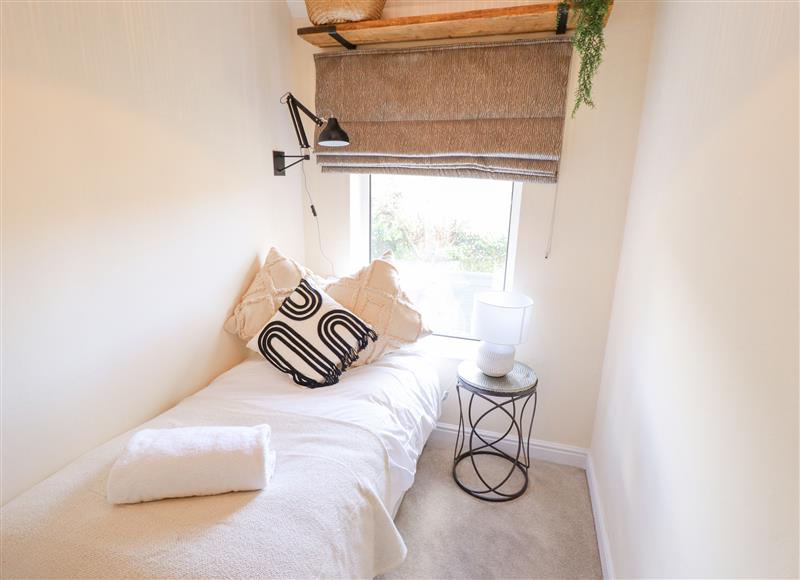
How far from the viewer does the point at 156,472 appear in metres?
1.05

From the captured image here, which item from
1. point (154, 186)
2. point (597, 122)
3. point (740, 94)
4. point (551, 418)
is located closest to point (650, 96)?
point (597, 122)

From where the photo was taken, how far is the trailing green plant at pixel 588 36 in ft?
4.97

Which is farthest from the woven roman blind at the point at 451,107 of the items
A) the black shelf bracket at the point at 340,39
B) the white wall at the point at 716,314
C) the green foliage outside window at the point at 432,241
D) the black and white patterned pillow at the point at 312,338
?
the black and white patterned pillow at the point at 312,338

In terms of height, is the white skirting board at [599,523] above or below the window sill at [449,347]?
below

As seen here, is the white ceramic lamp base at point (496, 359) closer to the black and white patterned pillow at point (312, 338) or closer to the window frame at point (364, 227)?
the window frame at point (364, 227)

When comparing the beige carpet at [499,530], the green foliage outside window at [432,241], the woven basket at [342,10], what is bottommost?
the beige carpet at [499,530]

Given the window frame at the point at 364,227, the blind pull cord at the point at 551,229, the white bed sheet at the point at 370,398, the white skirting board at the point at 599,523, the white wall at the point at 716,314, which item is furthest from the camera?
the window frame at the point at 364,227

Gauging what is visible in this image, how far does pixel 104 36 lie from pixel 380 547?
176 centimetres

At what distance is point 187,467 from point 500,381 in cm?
A: 132

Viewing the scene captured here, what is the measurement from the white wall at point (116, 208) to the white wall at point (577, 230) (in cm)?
64

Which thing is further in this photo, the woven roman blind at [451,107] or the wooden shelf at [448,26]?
the woven roman blind at [451,107]

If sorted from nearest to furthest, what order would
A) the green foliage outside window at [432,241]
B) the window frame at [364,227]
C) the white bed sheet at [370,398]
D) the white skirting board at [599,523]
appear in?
the white bed sheet at [370,398]
the white skirting board at [599,523]
the window frame at [364,227]
the green foliage outside window at [432,241]

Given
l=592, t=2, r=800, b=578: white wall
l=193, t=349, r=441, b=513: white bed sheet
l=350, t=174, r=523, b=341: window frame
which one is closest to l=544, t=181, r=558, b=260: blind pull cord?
l=350, t=174, r=523, b=341: window frame

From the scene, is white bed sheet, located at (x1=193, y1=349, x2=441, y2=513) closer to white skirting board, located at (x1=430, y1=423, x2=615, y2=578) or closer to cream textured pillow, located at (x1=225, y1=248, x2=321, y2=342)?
cream textured pillow, located at (x1=225, y1=248, x2=321, y2=342)
